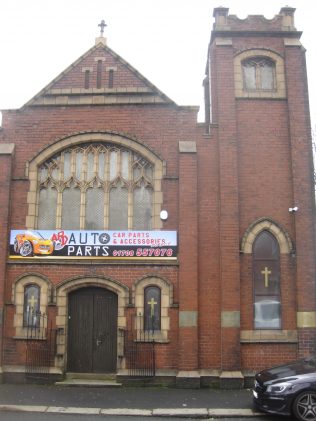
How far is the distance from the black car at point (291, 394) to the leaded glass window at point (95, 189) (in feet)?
18.5

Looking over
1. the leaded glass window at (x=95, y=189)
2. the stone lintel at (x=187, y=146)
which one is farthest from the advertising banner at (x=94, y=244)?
the stone lintel at (x=187, y=146)

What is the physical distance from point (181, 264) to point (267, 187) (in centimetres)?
329

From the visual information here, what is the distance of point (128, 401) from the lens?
36.4 feet

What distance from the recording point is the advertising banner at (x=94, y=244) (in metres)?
13.5

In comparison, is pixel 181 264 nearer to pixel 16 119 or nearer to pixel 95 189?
pixel 95 189

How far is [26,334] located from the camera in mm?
13289

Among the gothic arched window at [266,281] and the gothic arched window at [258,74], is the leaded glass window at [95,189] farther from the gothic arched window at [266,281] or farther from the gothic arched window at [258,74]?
the gothic arched window at [258,74]

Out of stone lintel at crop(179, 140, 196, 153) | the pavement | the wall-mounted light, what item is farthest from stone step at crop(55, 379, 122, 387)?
stone lintel at crop(179, 140, 196, 153)

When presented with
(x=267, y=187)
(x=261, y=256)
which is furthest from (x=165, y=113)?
(x=261, y=256)

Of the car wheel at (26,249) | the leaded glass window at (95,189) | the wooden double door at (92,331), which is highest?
the leaded glass window at (95,189)

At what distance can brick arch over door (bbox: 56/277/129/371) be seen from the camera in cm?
1323

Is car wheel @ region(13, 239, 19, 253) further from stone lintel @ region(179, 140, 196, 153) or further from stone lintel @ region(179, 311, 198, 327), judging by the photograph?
stone lintel @ region(179, 140, 196, 153)

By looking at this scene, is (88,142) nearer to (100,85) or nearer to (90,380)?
(100,85)

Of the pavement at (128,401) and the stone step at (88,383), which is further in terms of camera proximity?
the stone step at (88,383)
